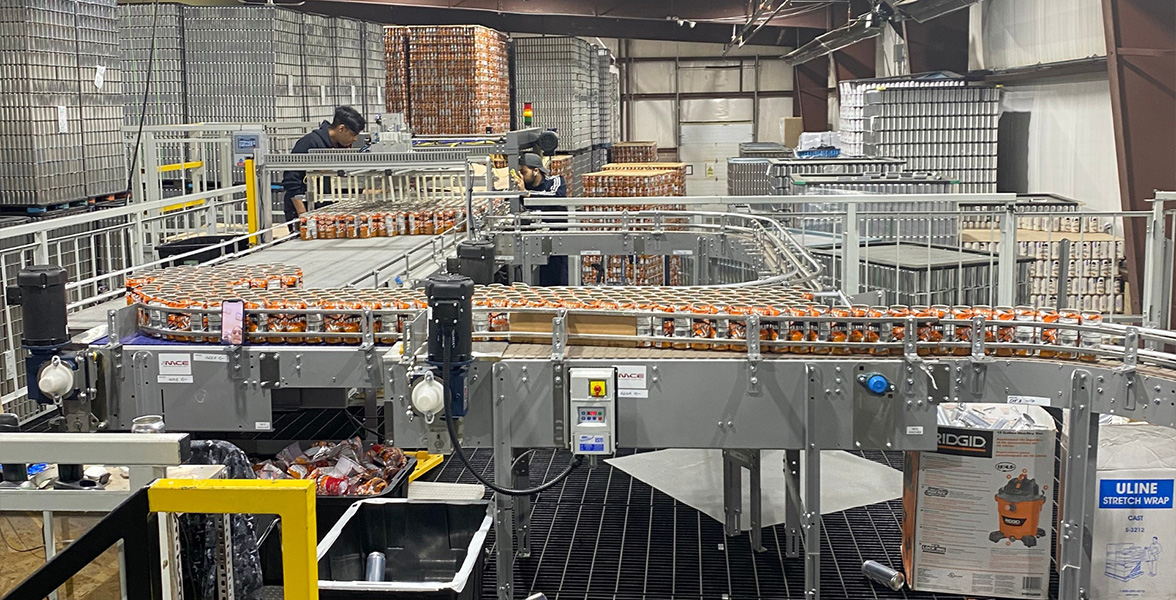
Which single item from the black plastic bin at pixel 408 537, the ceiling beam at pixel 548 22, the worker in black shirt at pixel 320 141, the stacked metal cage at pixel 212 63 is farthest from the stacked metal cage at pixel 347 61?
the black plastic bin at pixel 408 537

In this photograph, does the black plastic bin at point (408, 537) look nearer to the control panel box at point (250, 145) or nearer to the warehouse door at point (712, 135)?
the control panel box at point (250, 145)

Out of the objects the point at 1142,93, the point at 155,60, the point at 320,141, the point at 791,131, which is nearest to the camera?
the point at 320,141

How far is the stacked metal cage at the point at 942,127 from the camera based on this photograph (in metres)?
16.2

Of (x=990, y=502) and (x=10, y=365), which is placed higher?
(x=10, y=365)

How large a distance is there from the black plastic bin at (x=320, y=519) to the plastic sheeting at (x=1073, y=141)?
10403 mm

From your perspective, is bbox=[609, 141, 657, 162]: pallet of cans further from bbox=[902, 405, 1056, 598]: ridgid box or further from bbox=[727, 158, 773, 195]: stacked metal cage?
bbox=[902, 405, 1056, 598]: ridgid box

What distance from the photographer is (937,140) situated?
1639cm

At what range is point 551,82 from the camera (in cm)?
1739

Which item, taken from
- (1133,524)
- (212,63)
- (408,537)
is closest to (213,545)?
(408,537)

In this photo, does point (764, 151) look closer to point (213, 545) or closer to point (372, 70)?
point (372, 70)

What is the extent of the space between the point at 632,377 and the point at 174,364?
72.0 inches

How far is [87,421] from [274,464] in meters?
1.24

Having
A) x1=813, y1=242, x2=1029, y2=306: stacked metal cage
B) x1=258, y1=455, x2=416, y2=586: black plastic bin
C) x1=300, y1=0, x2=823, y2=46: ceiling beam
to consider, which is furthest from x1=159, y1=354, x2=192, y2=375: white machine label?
x1=300, y1=0, x2=823, y2=46: ceiling beam

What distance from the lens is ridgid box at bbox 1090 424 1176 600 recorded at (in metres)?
4.63
